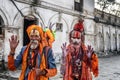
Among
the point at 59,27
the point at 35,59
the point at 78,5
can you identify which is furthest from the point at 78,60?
the point at 78,5

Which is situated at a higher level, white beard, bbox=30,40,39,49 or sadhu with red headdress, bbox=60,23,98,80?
white beard, bbox=30,40,39,49

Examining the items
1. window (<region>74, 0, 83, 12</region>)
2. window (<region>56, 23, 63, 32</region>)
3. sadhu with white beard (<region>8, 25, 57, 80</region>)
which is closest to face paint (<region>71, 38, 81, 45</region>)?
sadhu with white beard (<region>8, 25, 57, 80</region>)

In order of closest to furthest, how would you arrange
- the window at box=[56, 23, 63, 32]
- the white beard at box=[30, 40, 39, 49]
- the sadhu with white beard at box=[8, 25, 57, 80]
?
the sadhu with white beard at box=[8, 25, 57, 80], the white beard at box=[30, 40, 39, 49], the window at box=[56, 23, 63, 32]

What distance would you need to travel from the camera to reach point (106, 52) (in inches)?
1089

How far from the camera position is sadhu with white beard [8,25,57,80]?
489 centimetres

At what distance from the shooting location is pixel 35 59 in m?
4.99

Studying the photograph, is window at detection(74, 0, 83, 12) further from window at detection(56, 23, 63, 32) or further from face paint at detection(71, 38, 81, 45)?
face paint at detection(71, 38, 81, 45)

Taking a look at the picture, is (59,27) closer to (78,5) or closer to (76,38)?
(78,5)

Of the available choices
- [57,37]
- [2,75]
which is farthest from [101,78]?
[57,37]

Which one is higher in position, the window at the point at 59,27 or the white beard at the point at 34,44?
the window at the point at 59,27

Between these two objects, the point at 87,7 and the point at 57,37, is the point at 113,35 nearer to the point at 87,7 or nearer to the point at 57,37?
the point at 87,7

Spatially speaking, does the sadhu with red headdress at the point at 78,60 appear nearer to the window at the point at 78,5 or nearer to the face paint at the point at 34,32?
the face paint at the point at 34,32

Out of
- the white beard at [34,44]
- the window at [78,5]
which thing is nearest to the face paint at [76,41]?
the white beard at [34,44]

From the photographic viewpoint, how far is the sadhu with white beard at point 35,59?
16.0 ft
